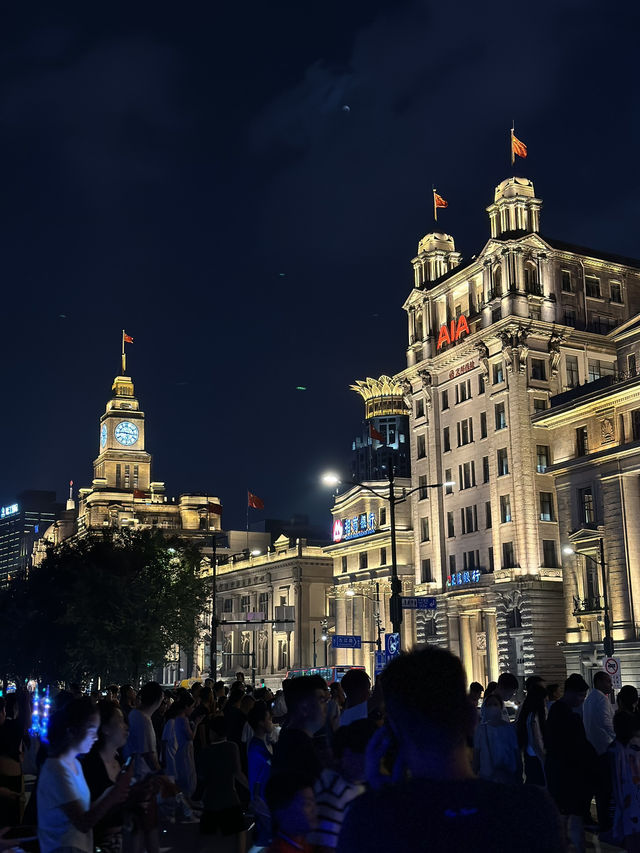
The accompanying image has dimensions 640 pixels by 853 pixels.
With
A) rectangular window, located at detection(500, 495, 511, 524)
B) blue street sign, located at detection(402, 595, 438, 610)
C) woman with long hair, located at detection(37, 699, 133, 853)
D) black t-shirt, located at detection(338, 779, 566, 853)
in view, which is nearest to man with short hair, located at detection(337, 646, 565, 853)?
black t-shirt, located at detection(338, 779, 566, 853)

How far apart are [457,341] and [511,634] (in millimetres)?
21806

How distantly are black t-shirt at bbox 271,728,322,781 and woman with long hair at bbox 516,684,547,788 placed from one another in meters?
7.69

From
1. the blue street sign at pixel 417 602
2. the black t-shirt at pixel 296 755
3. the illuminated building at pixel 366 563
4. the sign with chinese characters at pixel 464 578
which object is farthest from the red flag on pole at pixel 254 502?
the black t-shirt at pixel 296 755

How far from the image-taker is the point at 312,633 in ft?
341

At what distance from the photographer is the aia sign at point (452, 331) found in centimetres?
7231

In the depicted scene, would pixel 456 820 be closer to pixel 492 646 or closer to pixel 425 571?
pixel 492 646

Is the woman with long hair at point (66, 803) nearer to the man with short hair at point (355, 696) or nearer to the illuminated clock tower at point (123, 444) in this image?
the man with short hair at point (355, 696)

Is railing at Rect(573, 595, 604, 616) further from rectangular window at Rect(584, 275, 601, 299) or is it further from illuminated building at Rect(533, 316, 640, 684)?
rectangular window at Rect(584, 275, 601, 299)

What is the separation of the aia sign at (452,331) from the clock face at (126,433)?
105m

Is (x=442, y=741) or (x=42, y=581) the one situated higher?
(x=42, y=581)

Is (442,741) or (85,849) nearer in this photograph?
(442,741)

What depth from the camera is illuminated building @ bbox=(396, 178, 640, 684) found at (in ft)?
209

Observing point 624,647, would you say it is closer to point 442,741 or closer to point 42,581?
point 42,581

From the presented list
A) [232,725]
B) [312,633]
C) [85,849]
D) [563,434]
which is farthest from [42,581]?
[85,849]
